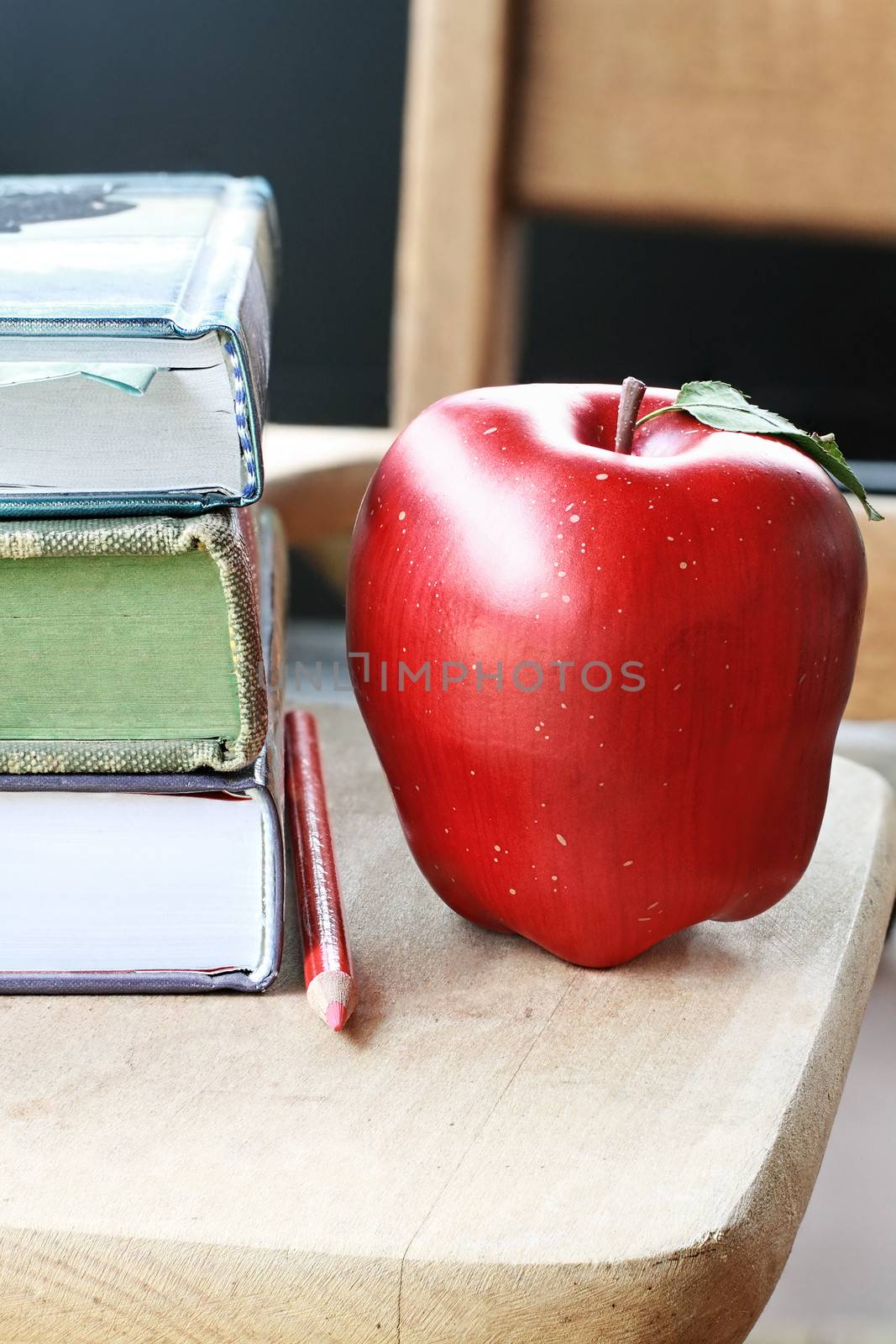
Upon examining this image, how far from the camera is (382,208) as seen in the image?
1595 millimetres

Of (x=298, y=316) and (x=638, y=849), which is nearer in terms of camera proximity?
(x=638, y=849)

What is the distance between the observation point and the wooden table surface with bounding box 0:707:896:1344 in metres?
0.28

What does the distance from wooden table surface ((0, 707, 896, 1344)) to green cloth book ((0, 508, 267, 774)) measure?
7 centimetres

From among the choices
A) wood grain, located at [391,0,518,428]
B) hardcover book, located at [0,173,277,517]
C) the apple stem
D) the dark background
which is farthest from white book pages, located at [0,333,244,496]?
the dark background

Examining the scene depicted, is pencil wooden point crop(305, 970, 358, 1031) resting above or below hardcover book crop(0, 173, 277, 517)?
below

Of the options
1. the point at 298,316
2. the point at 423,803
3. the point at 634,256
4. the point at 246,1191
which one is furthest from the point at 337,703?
the point at 634,256

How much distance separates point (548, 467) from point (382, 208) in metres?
1.34

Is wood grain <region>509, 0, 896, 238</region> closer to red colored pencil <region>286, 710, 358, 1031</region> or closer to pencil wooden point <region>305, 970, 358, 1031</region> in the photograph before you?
red colored pencil <region>286, 710, 358, 1031</region>

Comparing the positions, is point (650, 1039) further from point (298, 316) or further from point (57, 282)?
point (298, 316)

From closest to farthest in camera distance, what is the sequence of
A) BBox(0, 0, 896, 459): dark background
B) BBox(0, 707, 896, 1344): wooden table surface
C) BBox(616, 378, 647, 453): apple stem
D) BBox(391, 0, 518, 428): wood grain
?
BBox(0, 707, 896, 1344): wooden table surface → BBox(616, 378, 647, 453): apple stem → BBox(391, 0, 518, 428): wood grain → BBox(0, 0, 896, 459): dark background

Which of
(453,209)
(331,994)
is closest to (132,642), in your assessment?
(331,994)

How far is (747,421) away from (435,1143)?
208 millimetres

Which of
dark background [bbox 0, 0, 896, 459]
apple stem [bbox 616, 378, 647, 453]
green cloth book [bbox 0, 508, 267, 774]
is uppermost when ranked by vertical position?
apple stem [bbox 616, 378, 647, 453]

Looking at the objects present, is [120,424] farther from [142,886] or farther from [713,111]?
[713,111]
